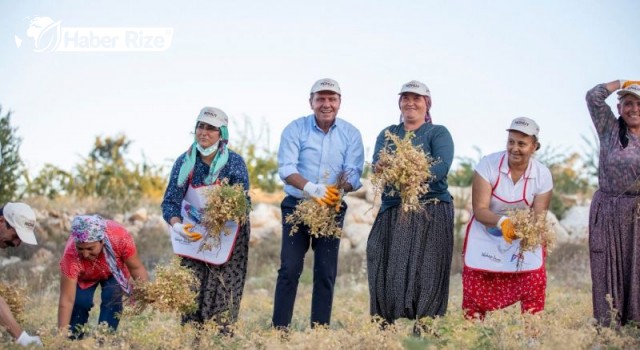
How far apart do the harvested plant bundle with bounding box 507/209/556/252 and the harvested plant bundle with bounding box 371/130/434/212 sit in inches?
27.5

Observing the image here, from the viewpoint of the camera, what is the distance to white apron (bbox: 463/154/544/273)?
20.2ft

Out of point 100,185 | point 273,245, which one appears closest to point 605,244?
point 273,245

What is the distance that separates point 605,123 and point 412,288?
199cm

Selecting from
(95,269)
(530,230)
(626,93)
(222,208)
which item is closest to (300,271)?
(222,208)

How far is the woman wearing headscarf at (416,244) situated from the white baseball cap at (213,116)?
4.13 feet

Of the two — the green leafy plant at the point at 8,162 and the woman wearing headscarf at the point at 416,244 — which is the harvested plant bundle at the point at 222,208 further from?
the green leafy plant at the point at 8,162

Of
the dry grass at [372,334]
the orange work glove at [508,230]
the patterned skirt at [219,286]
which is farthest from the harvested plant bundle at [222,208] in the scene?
the orange work glove at [508,230]

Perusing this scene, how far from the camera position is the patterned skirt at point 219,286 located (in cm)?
656

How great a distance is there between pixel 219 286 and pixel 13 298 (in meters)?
1.66

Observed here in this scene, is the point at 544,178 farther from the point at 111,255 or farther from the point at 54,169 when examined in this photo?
the point at 54,169

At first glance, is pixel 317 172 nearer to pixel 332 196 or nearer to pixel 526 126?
pixel 332 196

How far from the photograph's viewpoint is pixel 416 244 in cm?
628

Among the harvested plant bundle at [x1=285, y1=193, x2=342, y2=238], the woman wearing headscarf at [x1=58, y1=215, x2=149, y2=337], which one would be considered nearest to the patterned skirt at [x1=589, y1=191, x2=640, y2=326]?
the harvested plant bundle at [x1=285, y1=193, x2=342, y2=238]

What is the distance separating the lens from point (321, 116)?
262 inches
